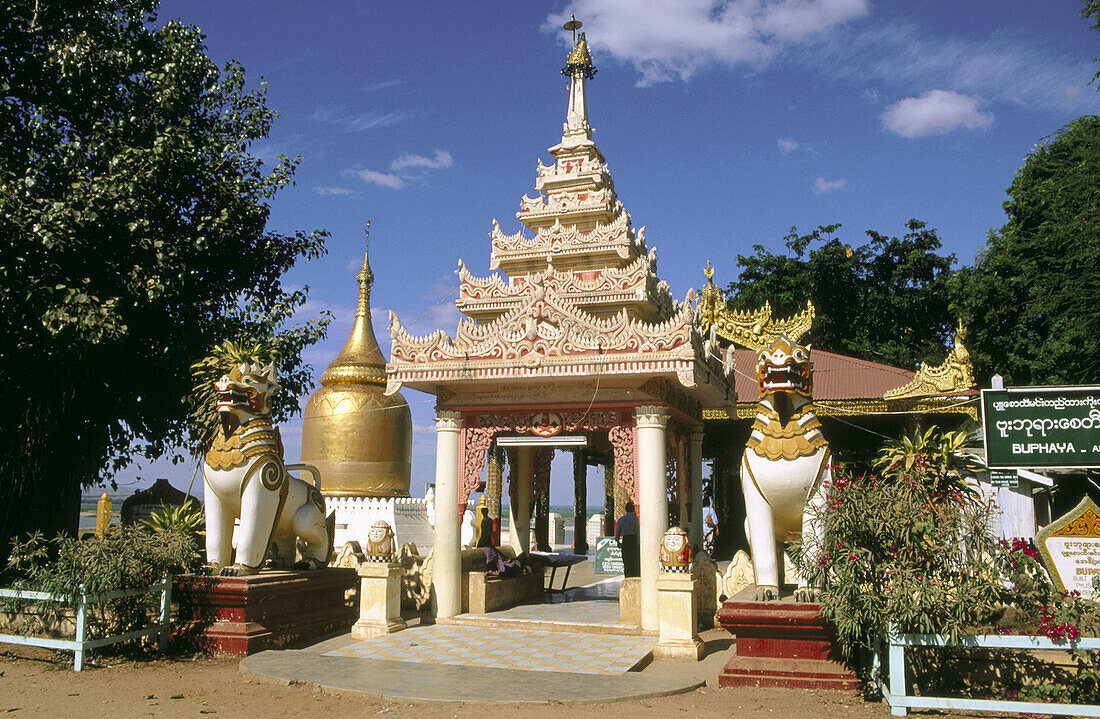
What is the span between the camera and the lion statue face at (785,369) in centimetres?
873

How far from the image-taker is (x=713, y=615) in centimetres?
1177

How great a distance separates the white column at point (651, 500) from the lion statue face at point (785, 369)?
2.39m

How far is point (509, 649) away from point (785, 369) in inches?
186

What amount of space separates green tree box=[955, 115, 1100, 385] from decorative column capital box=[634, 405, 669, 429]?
34.0 feet

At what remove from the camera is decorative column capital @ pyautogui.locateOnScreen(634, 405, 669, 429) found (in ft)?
36.1

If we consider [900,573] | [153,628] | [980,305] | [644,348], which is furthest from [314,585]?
[980,305]

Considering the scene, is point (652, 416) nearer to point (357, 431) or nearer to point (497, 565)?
point (497, 565)

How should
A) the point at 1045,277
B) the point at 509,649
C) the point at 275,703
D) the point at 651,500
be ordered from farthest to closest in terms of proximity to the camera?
the point at 1045,277 < the point at 651,500 < the point at 509,649 < the point at 275,703

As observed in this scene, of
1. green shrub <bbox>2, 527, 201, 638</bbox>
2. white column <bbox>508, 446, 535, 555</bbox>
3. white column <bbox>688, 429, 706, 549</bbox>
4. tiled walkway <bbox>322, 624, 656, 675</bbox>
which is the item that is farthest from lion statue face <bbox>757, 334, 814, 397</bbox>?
green shrub <bbox>2, 527, 201, 638</bbox>

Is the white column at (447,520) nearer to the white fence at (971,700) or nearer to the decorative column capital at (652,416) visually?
the decorative column capital at (652,416)

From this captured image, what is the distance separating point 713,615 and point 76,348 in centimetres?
1004

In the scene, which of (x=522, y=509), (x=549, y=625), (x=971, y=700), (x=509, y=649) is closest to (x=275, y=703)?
(x=509, y=649)

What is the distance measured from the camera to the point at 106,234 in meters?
11.6

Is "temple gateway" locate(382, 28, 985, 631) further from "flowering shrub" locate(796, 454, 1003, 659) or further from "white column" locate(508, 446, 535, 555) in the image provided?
"flowering shrub" locate(796, 454, 1003, 659)
